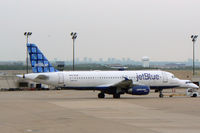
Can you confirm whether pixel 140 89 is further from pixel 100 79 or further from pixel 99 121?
pixel 99 121

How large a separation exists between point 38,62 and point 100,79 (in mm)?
6406

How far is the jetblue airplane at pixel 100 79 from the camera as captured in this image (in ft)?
A: 137

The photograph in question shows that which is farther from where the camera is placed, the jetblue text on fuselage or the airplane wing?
the jetblue text on fuselage

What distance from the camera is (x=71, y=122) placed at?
74.0 feet

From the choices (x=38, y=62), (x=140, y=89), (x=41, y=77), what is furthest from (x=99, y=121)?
(x=38, y=62)

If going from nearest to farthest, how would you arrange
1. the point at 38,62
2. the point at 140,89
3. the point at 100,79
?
the point at 140,89, the point at 100,79, the point at 38,62

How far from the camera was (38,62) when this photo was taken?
1705 inches

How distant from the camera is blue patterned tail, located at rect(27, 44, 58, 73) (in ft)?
141

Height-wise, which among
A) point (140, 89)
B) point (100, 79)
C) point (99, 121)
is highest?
point (100, 79)

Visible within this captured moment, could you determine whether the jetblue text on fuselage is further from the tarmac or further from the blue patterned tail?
the tarmac

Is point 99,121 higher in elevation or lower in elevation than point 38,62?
lower

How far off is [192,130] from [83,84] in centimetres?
2324

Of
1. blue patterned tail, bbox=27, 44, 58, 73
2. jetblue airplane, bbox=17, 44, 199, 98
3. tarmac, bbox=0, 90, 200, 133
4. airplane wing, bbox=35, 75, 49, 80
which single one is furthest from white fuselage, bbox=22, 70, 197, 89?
tarmac, bbox=0, 90, 200, 133

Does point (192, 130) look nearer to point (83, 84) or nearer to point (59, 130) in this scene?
point (59, 130)
